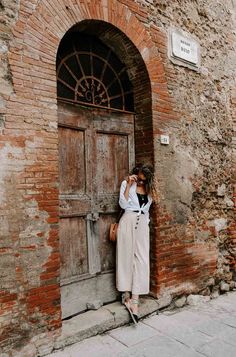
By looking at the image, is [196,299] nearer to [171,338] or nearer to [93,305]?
[171,338]

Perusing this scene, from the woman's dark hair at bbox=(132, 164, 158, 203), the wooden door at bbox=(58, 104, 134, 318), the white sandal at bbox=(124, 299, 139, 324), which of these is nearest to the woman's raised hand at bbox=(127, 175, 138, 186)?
the woman's dark hair at bbox=(132, 164, 158, 203)

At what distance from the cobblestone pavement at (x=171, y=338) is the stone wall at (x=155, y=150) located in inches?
14.2

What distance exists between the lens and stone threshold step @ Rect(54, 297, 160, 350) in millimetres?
3282

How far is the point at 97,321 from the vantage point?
140 inches

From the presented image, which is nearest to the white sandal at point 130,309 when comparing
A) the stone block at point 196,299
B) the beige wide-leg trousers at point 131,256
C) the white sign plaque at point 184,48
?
the beige wide-leg trousers at point 131,256

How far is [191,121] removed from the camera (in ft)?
15.7

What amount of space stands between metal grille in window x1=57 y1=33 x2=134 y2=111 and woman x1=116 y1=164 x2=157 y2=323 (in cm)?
105

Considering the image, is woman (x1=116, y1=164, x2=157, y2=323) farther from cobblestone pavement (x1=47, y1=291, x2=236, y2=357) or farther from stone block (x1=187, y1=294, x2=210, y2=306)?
stone block (x1=187, y1=294, x2=210, y2=306)

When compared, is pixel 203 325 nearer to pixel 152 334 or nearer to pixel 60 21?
pixel 152 334

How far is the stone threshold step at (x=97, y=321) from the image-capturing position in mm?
3282

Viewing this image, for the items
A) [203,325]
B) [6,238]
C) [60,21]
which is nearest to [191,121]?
[60,21]

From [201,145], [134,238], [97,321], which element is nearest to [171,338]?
[97,321]

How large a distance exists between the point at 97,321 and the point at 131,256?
814mm

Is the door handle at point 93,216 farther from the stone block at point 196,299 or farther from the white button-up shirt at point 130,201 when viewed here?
the stone block at point 196,299
